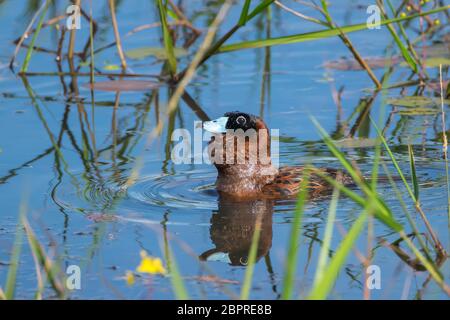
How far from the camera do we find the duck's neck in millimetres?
8477

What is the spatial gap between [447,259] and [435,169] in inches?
97.3

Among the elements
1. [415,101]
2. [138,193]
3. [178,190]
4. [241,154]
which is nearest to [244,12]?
[241,154]

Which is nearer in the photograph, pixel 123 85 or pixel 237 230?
pixel 237 230

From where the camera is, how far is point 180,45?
1295cm

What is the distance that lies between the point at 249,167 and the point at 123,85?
3.25 m

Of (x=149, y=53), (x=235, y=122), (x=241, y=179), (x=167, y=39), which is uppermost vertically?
(x=167, y=39)

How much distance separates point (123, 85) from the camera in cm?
1139

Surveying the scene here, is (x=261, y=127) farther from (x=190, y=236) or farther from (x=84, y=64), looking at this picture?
(x=84, y=64)

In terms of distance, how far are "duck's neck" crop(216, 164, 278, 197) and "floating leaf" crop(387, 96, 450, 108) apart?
2.48m

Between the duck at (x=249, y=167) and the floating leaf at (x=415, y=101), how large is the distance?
214 centimetres

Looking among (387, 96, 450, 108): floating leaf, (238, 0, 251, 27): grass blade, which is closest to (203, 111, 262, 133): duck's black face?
(238, 0, 251, 27): grass blade

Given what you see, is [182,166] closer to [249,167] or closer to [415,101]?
[249,167]
